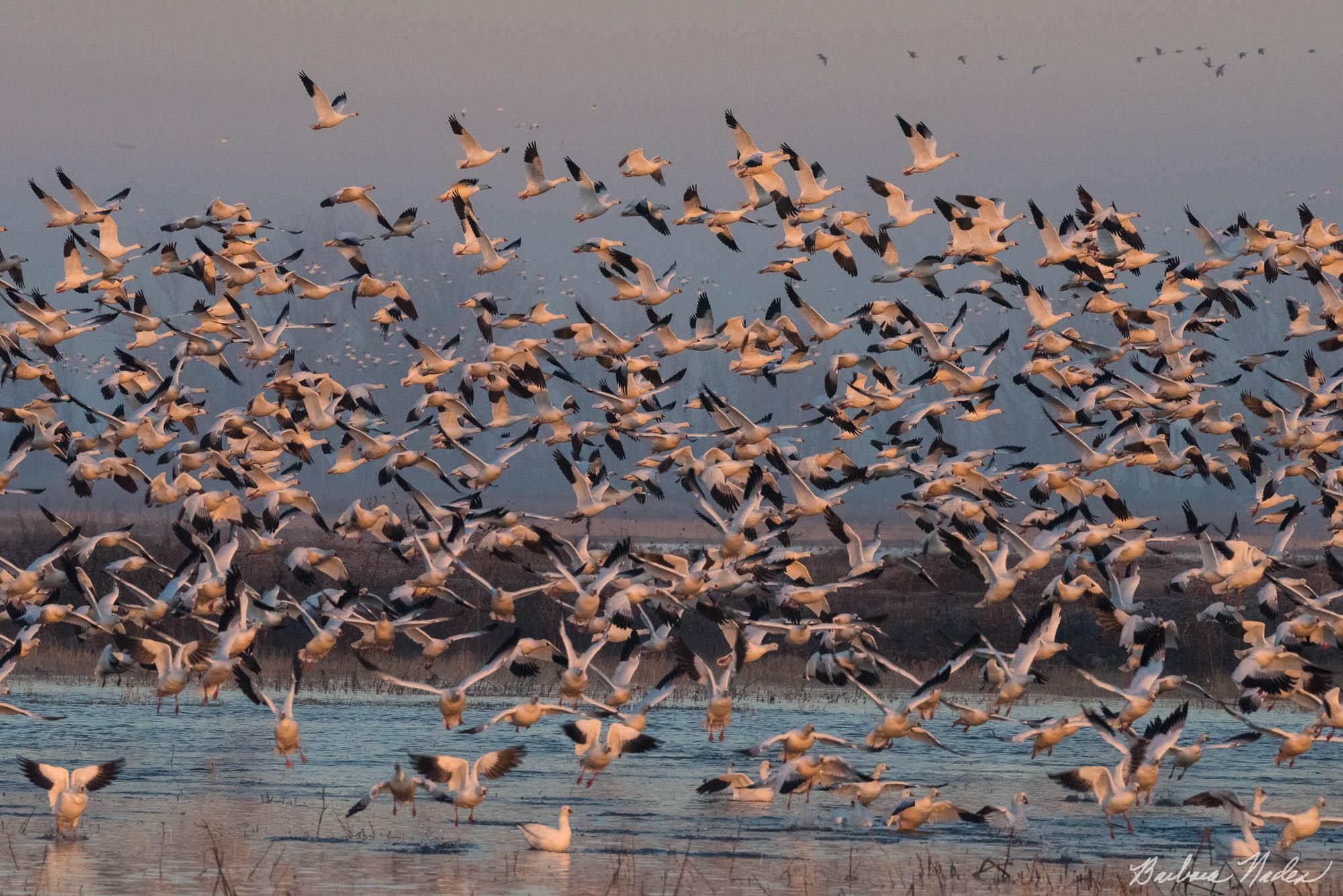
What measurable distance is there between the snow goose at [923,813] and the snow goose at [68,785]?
748 cm

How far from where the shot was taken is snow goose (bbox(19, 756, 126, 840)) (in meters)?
17.2

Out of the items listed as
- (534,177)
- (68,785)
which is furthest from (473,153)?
(68,785)

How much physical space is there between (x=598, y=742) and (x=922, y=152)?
31.3ft

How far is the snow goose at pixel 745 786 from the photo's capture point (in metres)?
19.7

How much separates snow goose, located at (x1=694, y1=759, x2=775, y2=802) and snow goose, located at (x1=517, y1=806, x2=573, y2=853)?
2.54m

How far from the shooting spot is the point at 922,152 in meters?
25.0

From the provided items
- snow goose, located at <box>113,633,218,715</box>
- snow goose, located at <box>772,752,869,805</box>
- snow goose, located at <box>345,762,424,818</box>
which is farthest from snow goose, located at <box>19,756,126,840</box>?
snow goose, located at <box>772,752,869,805</box>

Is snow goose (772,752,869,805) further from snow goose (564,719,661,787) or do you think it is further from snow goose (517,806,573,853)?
snow goose (517,806,573,853)

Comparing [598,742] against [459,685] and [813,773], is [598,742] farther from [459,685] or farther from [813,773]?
[813,773]

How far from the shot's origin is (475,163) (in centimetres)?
2616

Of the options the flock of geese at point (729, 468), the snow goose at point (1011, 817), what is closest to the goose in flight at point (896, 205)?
the flock of geese at point (729, 468)

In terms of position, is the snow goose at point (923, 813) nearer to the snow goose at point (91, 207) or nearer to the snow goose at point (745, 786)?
the snow goose at point (745, 786)

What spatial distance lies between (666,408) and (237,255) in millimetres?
6145

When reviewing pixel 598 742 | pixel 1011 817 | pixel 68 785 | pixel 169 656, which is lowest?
pixel 1011 817
